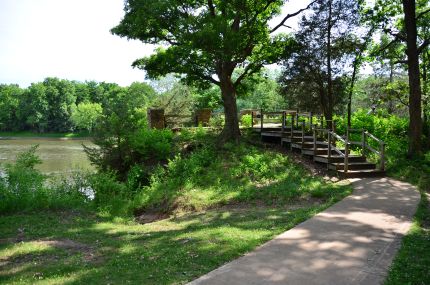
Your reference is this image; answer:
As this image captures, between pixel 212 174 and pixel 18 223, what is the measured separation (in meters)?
7.42

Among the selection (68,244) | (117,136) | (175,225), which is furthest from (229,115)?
(68,244)

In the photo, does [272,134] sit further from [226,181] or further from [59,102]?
[59,102]

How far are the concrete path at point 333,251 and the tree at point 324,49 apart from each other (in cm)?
985

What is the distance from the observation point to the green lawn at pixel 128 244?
17.9 ft

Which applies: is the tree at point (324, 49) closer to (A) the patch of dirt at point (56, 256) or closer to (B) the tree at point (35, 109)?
(A) the patch of dirt at point (56, 256)

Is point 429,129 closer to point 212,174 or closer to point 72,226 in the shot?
point 212,174

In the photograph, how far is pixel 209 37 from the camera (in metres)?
14.6

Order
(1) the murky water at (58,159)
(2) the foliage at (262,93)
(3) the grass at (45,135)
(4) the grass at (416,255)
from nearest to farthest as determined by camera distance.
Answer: (4) the grass at (416,255), (2) the foliage at (262,93), (1) the murky water at (58,159), (3) the grass at (45,135)

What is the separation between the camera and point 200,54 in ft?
54.2

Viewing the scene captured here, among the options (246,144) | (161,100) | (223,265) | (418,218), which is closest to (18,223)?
(223,265)

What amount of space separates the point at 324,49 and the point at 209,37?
6.24m

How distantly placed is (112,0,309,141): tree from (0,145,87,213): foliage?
7215mm

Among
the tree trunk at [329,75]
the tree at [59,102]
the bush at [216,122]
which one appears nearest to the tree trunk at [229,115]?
the bush at [216,122]

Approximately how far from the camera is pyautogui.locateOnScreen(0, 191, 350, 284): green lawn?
5.47 meters
